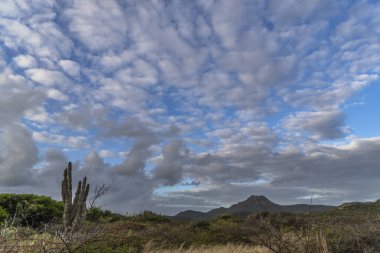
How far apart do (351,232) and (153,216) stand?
13.0m

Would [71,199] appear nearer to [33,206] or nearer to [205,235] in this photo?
Result: [33,206]

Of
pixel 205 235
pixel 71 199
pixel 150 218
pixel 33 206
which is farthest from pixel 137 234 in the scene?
pixel 150 218

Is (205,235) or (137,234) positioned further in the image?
(205,235)

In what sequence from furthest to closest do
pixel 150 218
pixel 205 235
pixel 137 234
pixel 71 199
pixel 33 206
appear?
pixel 150 218 → pixel 33 206 → pixel 71 199 → pixel 205 235 → pixel 137 234

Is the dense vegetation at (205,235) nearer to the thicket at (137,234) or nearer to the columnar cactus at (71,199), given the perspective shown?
the thicket at (137,234)

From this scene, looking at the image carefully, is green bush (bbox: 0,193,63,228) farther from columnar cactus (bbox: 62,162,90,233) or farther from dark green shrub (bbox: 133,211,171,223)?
dark green shrub (bbox: 133,211,171,223)

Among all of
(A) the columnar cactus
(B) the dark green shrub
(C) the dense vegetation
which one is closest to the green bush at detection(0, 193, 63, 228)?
(C) the dense vegetation

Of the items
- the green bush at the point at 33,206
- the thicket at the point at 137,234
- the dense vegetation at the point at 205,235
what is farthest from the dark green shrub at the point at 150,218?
the green bush at the point at 33,206

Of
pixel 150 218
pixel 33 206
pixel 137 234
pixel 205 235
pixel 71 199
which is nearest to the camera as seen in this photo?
pixel 137 234

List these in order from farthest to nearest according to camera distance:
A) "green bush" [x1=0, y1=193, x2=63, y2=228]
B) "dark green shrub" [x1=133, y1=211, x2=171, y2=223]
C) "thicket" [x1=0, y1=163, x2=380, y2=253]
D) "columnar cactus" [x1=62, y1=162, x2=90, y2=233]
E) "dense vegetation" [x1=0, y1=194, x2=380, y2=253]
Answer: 1. "dark green shrub" [x1=133, y1=211, x2=171, y2=223]
2. "green bush" [x1=0, y1=193, x2=63, y2=228]
3. "columnar cactus" [x1=62, y1=162, x2=90, y2=233]
4. "dense vegetation" [x1=0, y1=194, x2=380, y2=253]
5. "thicket" [x1=0, y1=163, x2=380, y2=253]

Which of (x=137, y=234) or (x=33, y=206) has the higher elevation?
(x=33, y=206)

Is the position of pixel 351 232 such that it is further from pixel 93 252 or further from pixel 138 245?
pixel 93 252

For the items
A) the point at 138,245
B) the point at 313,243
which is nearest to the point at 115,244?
the point at 138,245

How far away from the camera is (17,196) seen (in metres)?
21.7
